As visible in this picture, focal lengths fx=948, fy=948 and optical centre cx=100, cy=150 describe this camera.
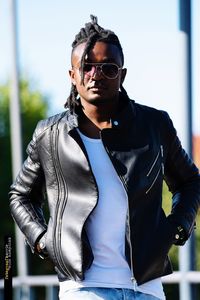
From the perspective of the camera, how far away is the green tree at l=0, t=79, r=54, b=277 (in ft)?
44.6

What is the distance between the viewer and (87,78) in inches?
131

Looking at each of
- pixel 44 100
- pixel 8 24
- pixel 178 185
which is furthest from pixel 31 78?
pixel 178 185

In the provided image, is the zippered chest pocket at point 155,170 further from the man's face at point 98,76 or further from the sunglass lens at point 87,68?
the sunglass lens at point 87,68

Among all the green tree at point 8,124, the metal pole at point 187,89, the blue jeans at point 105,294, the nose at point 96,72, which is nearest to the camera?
the blue jeans at point 105,294

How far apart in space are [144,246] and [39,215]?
0.55 metres

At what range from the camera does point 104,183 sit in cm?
325

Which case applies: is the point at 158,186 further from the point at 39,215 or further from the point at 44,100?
the point at 44,100

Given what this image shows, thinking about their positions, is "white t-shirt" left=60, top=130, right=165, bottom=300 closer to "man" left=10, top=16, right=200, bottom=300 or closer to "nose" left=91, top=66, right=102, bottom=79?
"man" left=10, top=16, right=200, bottom=300

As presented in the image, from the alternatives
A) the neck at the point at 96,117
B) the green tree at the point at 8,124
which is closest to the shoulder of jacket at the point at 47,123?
the neck at the point at 96,117

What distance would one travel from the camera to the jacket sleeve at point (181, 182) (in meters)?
3.52

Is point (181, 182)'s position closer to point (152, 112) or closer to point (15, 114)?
point (152, 112)

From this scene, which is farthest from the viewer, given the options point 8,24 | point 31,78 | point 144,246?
point 31,78

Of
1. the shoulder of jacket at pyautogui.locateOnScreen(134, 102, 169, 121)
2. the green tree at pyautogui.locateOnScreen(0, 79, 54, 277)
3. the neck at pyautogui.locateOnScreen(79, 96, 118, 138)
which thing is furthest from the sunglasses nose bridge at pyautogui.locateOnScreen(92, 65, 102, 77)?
the green tree at pyautogui.locateOnScreen(0, 79, 54, 277)

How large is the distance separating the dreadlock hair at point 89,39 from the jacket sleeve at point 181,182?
11.3 inches
